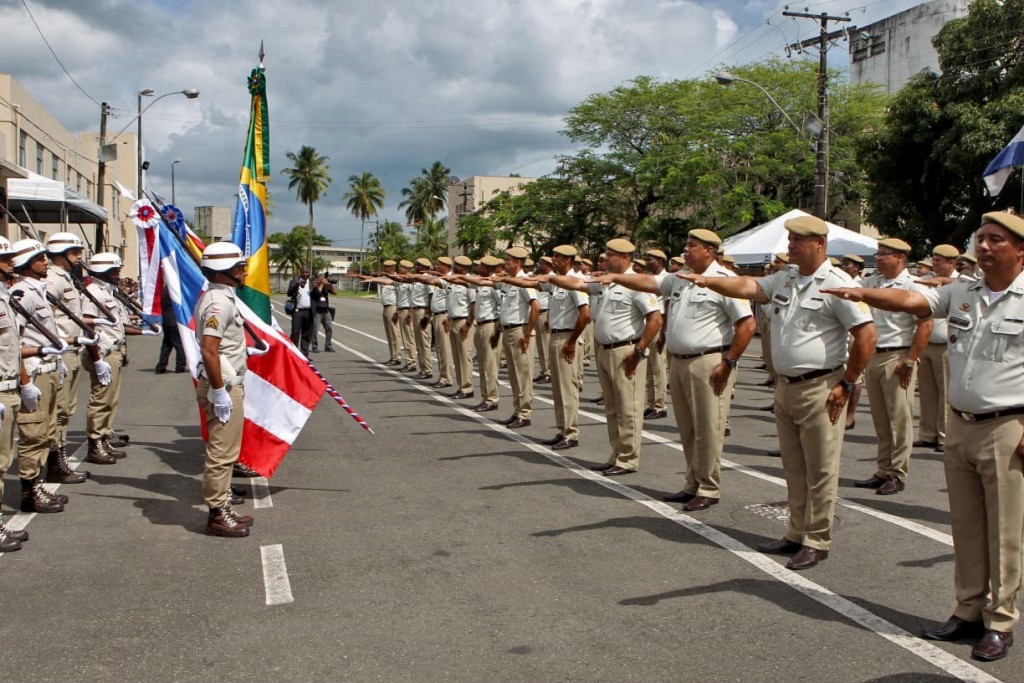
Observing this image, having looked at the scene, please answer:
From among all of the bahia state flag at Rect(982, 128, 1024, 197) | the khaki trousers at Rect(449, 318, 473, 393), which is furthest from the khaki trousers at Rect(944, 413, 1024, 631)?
the bahia state flag at Rect(982, 128, 1024, 197)

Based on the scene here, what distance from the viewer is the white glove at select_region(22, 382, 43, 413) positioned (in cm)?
668

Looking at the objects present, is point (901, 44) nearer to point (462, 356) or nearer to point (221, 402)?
point (462, 356)

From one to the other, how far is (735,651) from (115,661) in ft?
9.56

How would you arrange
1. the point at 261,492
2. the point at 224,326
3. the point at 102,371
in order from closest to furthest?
1. the point at 224,326
2. the point at 261,492
3. the point at 102,371

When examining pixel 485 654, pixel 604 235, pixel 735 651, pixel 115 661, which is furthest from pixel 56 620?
pixel 604 235

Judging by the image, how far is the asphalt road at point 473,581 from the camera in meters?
4.21

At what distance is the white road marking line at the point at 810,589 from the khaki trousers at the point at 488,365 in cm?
410

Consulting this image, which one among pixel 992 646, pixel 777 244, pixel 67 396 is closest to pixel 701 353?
pixel 992 646

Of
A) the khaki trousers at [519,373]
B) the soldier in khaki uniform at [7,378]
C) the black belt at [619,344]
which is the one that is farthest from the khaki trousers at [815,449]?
the khaki trousers at [519,373]

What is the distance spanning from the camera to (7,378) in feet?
20.2

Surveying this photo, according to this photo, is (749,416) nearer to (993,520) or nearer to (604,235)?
(993,520)

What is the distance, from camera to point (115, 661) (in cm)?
426

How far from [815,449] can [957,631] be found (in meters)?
1.44

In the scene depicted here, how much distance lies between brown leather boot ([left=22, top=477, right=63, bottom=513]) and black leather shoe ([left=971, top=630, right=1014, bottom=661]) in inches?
250
